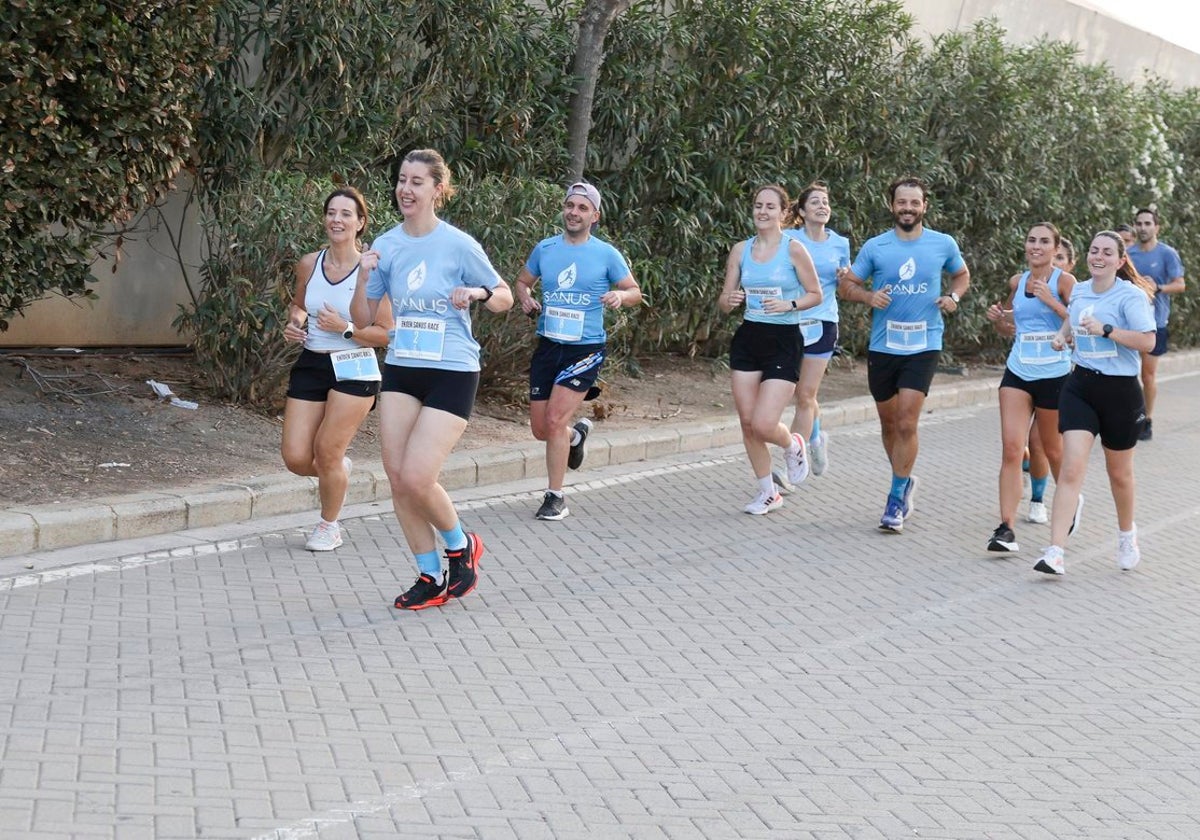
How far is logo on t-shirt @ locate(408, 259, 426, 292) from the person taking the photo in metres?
6.93

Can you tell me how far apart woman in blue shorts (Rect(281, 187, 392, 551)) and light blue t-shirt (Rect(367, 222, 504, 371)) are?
930 mm

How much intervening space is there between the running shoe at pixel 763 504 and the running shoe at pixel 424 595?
3166 millimetres

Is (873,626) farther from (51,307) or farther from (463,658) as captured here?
(51,307)

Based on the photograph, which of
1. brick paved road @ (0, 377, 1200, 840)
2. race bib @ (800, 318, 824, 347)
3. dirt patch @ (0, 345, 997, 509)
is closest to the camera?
brick paved road @ (0, 377, 1200, 840)

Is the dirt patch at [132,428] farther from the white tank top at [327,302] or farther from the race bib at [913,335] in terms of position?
the race bib at [913,335]

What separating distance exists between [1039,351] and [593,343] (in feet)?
8.30

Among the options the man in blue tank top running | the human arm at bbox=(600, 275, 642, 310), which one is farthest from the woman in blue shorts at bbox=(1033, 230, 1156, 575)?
the human arm at bbox=(600, 275, 642, 310)

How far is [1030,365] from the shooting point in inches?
362

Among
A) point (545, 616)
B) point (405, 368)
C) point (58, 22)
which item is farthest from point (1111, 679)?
point (58, 22)

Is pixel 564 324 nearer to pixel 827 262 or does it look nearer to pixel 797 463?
pixel 797 463

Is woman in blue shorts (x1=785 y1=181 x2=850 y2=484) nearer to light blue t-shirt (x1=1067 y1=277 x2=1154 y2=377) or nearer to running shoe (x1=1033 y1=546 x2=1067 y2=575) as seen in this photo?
light blue t-shirt (x1=1067 y1=277 x2=1154 y2=377)

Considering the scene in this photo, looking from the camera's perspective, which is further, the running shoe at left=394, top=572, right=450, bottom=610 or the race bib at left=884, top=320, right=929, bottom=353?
the race bib at left=884, top=320, right=929, bottom=353

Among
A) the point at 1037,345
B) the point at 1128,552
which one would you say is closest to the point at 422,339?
the point at 1037,345

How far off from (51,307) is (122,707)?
22.9ft
